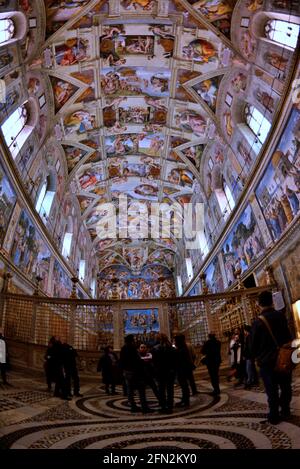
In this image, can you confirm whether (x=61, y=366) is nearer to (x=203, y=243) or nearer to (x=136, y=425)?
(x=136, y=425)

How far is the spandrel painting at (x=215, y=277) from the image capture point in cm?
1794

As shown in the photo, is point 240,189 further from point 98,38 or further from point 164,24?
point 98,38

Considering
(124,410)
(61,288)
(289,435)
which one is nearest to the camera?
(289,435)

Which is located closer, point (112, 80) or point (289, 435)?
point (289, 435)

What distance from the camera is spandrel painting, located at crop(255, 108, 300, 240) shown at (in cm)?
1044

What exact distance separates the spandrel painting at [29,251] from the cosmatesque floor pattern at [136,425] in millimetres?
8453

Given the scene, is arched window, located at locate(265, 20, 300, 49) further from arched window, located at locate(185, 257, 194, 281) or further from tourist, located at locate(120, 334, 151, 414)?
arched window, located at locate(185, 257, 194, 281)

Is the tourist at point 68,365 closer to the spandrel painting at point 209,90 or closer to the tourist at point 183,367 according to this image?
the tourist at point 183,367

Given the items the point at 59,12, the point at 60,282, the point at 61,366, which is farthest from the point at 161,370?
the point at 60,282

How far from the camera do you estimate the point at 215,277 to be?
1888 centimetres

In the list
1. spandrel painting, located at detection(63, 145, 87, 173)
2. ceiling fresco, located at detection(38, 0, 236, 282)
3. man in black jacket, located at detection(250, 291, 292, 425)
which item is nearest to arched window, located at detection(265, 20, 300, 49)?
ceiling fresco, located at detection(38, 0, 236, 282)
